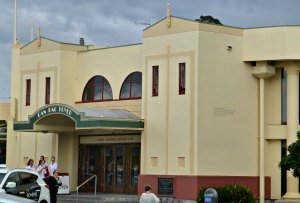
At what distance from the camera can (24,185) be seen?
25.4m

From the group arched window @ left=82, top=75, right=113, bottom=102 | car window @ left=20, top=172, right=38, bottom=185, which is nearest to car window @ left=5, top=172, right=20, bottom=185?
car window @ left=20, top=172, right=38, bottom=185

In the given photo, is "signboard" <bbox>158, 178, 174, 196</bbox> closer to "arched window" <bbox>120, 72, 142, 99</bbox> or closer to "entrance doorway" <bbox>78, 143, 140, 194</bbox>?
"entrance doorway" <bbox>78, 143, 140, 194</bbox>

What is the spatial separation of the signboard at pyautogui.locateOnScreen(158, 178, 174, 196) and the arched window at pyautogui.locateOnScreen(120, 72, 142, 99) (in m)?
5.10

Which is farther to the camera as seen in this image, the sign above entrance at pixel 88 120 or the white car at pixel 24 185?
the sign above entrance at pixel 88 120

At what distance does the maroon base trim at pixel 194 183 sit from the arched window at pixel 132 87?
4707 mm

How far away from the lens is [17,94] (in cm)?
4291

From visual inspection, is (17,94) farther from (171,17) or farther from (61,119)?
(171,17)

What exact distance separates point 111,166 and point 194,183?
7008 mm

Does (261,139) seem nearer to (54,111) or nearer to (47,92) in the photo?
(54,111)

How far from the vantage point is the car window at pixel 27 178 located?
25.5 metres

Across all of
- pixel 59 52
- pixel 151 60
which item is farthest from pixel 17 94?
pixel 151 60

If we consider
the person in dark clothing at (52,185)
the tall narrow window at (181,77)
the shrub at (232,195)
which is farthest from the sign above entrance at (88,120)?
the person in dark clothing at (52,185)

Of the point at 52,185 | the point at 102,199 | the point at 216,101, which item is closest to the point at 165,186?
the point at 102,199

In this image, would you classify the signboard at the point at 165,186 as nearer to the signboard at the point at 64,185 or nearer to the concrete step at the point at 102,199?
the concrete step at the point at 102,199
